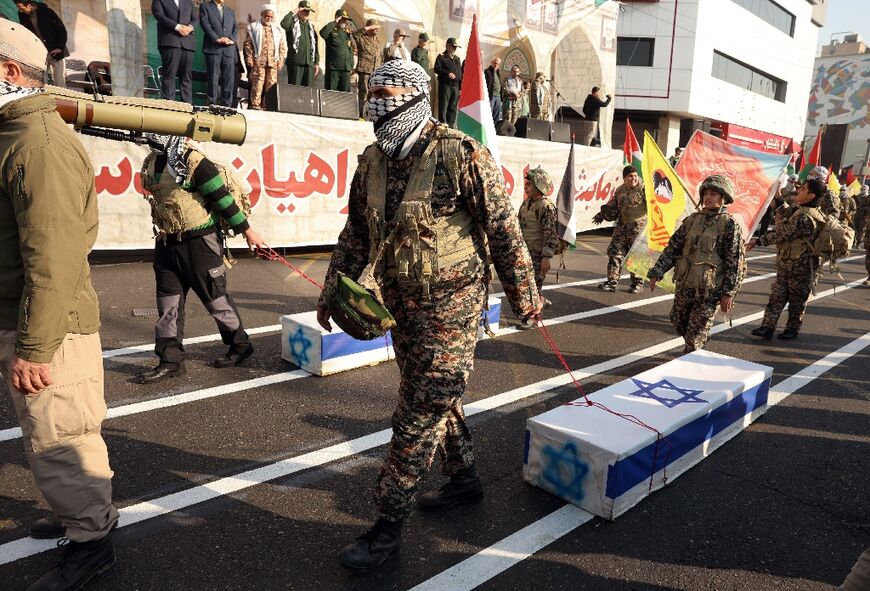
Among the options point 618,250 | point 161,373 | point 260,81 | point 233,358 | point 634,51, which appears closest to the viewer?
point 161,373

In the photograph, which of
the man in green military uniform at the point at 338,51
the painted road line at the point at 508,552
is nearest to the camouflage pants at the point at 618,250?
the man in green military uniform at the point at 338,51

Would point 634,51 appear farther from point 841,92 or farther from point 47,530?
point 841,92

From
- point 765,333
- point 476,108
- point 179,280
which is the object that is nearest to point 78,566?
point 179,280

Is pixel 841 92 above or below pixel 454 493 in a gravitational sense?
above

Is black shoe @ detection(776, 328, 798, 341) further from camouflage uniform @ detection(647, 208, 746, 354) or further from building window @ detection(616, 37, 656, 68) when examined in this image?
building window @ detection(616, 37, 656, 68)

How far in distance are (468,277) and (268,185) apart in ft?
27.9

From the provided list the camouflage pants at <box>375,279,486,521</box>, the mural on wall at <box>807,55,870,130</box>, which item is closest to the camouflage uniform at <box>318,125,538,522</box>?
the camouflage pants at <box>375,279,486,521</box>

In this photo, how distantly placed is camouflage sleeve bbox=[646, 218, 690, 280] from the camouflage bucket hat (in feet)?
12.8

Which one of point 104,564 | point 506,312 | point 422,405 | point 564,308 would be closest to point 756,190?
point 564,308

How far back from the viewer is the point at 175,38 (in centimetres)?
986

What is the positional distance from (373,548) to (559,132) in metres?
16.3

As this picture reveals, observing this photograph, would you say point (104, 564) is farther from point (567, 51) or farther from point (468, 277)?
point (567, 51)

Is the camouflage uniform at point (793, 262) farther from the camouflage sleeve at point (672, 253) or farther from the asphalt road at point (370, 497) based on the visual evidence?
the camouflage sleeve at point (672, 253)

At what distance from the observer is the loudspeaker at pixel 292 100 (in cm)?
1073
